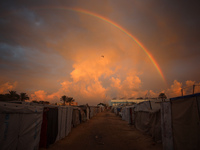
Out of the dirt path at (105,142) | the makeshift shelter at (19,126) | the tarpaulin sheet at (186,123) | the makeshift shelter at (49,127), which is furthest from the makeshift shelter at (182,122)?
the makeshift shelter at (19,126)

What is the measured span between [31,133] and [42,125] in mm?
1665

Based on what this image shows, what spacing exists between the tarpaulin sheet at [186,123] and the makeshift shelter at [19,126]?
26.2 feet

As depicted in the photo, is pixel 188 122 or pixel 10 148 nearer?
pixel 10 148

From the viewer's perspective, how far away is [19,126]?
19.6ft

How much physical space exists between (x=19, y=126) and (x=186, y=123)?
320 inches

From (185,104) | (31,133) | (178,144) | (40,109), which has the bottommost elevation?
(178,144)

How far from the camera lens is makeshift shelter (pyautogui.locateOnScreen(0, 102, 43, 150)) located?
504cm

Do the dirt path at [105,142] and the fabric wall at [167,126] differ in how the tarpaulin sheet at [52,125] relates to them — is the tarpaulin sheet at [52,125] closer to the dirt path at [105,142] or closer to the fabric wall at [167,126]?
the dirt path at [105,142]

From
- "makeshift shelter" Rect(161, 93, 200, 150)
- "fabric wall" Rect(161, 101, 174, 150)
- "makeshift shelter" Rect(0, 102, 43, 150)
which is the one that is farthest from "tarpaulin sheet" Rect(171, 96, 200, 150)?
"makeshift shelter" Rect(0, 102, 43, 150)

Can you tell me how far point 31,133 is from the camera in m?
6.94

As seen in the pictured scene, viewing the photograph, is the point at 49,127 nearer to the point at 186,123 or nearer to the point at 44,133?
the point at 44,133

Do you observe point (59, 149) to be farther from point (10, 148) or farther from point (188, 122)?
point (188, 122)

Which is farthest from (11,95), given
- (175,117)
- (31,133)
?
(175,117)

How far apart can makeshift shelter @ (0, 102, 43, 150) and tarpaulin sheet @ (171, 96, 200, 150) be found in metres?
7.99
